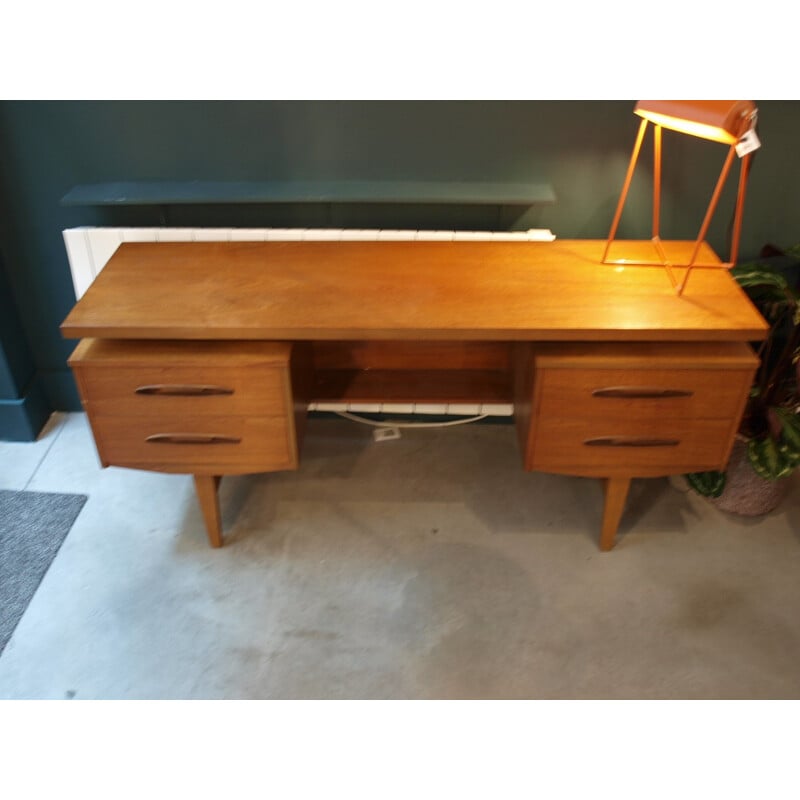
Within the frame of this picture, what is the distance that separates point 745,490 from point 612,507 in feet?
1.32

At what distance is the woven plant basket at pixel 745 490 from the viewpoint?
1861mm

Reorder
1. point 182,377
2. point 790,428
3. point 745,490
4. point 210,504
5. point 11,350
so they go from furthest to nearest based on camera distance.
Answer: point 11,350 < point 745,490 < point 210,504 < point 790,428 < point 182,377

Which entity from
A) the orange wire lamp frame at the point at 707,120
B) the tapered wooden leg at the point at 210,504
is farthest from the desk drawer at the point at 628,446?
the tapered wooden leg at the point at 210,504

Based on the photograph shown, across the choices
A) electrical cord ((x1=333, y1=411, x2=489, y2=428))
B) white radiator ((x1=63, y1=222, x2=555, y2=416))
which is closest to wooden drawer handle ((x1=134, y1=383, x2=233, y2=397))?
white radiator ((x1=63, y1=222, x2=555, y2=416))

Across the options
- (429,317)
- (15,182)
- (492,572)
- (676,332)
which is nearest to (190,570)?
(492,572)

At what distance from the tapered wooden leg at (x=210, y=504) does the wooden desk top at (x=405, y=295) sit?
1.37 ft

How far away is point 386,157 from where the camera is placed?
1778 millimetres

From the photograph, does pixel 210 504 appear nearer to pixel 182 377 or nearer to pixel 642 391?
pixel 182 377

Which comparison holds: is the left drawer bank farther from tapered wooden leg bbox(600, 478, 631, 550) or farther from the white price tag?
the white price tag

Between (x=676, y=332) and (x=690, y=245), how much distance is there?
447mm

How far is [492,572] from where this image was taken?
178cm

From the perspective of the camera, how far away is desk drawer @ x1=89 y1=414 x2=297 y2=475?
1.55 meters

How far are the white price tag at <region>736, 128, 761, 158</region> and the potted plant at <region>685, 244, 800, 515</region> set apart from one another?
428mm

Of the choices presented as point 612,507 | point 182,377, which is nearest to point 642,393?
point 612,507
